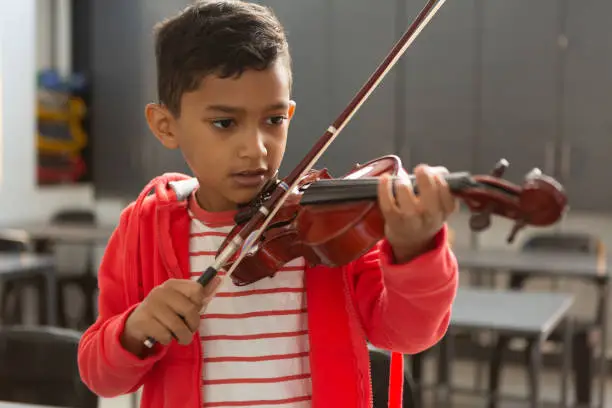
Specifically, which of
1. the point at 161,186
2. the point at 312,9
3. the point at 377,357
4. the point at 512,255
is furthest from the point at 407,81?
the point at 161,186

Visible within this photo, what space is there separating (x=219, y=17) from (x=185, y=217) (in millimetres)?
283

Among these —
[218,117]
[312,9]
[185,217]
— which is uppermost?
[312,9]

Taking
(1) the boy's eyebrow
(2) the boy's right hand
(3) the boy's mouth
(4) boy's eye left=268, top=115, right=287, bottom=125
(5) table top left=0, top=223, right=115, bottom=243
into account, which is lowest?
(5) table top left=0, top=223, right=115, bottom=243

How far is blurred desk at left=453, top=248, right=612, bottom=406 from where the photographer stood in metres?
3.37

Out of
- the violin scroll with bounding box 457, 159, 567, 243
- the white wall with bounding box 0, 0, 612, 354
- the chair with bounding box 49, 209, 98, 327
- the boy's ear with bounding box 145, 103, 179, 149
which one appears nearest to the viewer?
the violin scroll with bounding box 457, 159, 567, 243

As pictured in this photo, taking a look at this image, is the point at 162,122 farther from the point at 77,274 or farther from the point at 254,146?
the point at 77,274

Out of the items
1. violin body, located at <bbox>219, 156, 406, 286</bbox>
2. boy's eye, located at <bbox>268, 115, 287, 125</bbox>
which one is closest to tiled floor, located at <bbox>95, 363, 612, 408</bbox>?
violin body, located at <bbox>219, 156, 406, 286</bbox>

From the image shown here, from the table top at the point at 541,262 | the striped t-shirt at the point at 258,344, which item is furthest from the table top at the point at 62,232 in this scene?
the striped t-shirt at the point at 258,344

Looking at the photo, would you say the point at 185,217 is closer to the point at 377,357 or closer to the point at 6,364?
the point at 377,357

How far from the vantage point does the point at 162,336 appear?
93 cm

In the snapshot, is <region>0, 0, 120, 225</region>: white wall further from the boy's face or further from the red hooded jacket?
the boy's face

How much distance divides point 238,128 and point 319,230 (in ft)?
0.55

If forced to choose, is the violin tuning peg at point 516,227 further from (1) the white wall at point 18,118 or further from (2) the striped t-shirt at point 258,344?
(1) the white wall at point 18,118

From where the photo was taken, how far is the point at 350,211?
887 mm
